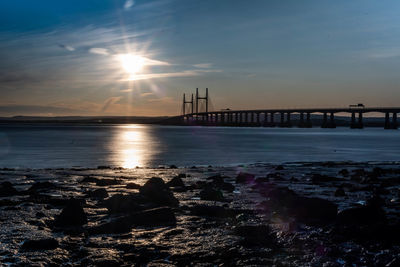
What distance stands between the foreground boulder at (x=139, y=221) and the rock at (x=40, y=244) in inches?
44.0

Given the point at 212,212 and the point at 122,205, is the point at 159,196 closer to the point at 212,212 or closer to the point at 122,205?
the point at 122,205

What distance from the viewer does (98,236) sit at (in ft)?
28.1

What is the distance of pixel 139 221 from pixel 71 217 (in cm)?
162

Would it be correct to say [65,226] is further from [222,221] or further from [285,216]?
[285,216]

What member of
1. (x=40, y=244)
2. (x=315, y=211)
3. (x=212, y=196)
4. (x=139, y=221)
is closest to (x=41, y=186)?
(x=212, y=196)

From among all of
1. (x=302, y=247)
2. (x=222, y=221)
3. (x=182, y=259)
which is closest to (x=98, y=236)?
(x=182, y=259)

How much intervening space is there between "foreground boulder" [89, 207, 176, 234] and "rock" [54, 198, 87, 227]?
2.64 ft

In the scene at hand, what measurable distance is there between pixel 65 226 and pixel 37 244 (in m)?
1.57

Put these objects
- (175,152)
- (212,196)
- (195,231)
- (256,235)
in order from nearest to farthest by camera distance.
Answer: (256,235) < (195,231) < (212,196) < (175,152)

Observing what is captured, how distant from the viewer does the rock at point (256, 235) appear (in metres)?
8.04

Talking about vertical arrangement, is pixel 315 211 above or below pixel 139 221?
above

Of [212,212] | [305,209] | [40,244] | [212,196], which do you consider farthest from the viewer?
[212,196]

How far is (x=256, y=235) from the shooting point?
28.2 feet

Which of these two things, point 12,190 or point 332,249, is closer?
point 332,249
